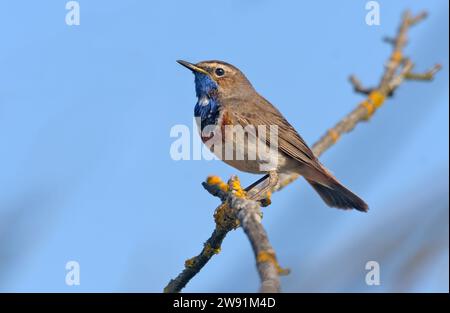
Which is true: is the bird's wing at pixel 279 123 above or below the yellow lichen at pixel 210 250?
above

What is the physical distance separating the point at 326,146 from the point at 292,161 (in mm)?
731

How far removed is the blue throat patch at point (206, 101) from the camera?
10.0m

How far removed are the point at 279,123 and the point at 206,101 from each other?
1.00m

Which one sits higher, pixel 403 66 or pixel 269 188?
pixel 403 66

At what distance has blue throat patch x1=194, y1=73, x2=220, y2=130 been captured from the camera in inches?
394

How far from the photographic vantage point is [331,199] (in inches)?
399

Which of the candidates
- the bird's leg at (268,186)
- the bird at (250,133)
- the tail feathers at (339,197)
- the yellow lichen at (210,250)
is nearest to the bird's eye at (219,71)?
the bird at (250,133)

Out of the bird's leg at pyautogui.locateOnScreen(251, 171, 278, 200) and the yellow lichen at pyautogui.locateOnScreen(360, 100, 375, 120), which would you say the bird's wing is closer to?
the bird's leg at pyautogui.locateOnScreen(251, 171, 278, 200)

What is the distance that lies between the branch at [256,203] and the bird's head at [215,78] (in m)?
1.60

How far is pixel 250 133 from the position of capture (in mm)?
9781

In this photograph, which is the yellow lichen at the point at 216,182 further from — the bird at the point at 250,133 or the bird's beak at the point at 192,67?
the bird's beak at the point at 192,67
